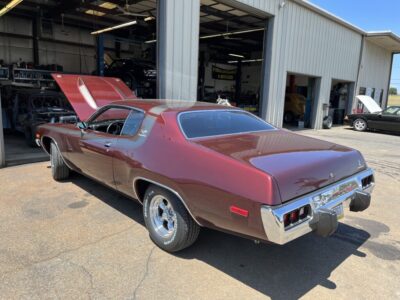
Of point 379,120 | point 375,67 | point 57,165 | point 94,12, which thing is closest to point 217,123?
point 57,165

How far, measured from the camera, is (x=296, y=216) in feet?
7.90

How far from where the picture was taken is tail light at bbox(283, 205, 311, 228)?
7.59ft

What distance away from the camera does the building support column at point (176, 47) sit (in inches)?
322

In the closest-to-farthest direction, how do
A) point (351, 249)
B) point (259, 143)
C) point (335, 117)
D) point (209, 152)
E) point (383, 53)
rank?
point (209, 152), point (259, 143), point (351, 249), point (335, 117), point (383, 53)

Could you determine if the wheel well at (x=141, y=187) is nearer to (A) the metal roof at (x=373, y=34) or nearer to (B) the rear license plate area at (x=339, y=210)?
(B) the rear license plate area at (x=339, y=210)

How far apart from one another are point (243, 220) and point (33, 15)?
16.5 meters

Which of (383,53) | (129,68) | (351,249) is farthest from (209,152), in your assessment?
(383,53)

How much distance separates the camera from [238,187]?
93.9 inches

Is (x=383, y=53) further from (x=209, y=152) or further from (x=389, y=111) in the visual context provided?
(x=209, y=152)

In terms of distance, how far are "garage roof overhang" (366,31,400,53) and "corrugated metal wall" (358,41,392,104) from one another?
0.28 meters

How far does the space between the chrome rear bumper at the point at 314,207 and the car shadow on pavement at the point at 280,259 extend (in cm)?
57

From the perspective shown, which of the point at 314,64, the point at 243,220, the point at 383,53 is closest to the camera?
the point at 243,220

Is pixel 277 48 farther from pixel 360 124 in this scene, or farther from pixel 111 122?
pixel 111 122

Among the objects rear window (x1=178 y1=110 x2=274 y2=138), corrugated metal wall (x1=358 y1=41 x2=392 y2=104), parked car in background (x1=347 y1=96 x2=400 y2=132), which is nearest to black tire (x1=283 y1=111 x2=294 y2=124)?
parked car in background (x1=347 y1=96 x2=400 y2=132)
